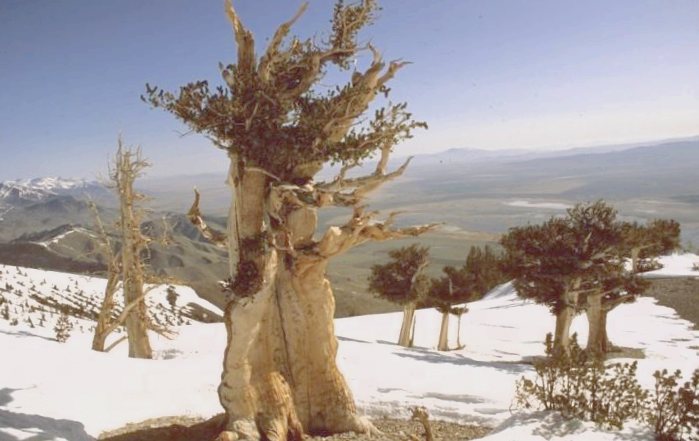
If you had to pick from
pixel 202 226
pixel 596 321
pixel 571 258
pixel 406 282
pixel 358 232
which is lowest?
pixel 596 321

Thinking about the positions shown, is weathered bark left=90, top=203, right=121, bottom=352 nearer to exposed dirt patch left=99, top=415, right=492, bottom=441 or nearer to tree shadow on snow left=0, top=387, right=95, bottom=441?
tree shadow on snow left=0, top=387, right=95, bottom=441

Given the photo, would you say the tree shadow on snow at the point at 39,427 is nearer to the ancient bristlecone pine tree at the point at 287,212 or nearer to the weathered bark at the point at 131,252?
the ancient bristlecone pine tree at the point at 287,212

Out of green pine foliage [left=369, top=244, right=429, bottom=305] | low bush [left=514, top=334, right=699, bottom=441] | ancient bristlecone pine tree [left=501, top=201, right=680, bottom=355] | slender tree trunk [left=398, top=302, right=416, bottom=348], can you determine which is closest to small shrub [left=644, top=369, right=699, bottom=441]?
low bush [left=514, top=334, right=699, bottom=441]

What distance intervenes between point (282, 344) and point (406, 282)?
20.0 m

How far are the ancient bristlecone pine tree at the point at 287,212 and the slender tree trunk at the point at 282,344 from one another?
0.07ft

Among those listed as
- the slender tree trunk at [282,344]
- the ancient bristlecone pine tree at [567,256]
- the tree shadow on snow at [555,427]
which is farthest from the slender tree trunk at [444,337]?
the slender tree trunk at [282,344]

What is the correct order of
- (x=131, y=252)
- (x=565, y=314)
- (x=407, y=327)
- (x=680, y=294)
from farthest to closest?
1. (x=680, y=294)
2. (x=407, y=327)
3. (x=565, y=314)
4. (x=131, y=252)

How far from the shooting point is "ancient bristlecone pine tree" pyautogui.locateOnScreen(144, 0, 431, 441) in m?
8.22

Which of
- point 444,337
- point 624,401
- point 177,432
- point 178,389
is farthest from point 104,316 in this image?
point 444,337

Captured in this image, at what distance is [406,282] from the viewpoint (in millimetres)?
28750

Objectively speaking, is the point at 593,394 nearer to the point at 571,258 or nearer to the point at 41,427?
the point at 41,427

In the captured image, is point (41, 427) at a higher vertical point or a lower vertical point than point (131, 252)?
lower

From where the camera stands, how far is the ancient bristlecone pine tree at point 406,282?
92.7 feet

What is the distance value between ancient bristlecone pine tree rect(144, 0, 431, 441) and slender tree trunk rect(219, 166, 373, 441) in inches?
0.8
